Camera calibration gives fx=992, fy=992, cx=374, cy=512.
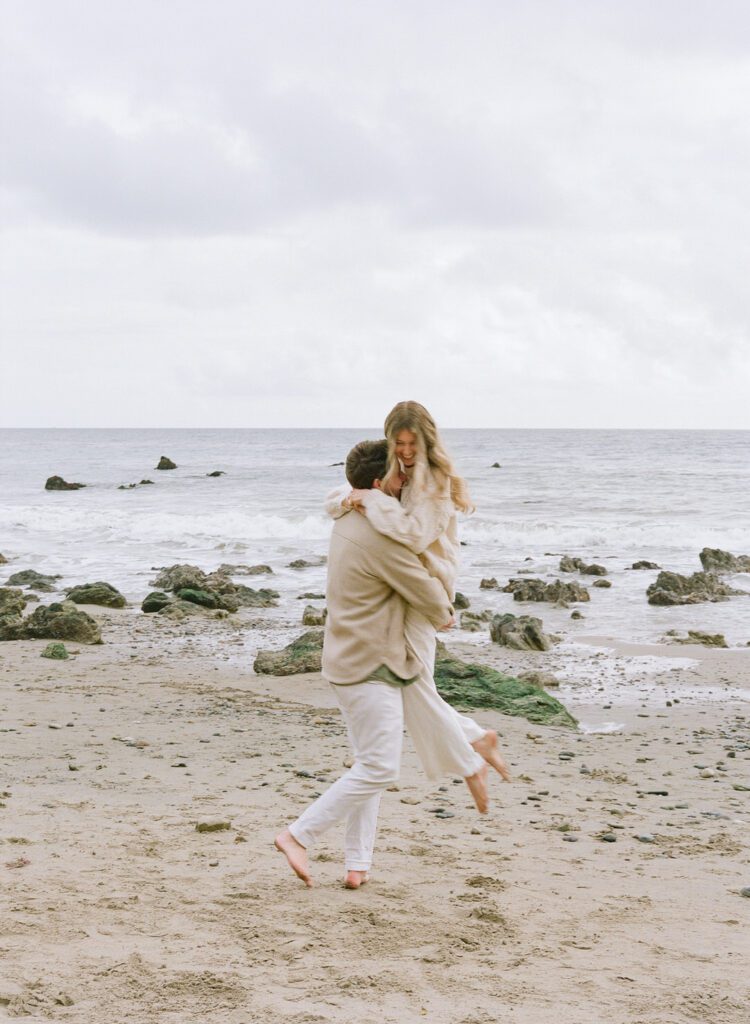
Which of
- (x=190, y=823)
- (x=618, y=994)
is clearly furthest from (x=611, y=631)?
(x=618, y=994)

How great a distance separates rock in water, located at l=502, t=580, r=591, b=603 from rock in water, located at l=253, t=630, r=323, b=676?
584cm

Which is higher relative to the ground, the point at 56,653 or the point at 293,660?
the point at 293,660

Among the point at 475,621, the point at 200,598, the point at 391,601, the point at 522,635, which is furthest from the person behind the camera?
the point at 200,598

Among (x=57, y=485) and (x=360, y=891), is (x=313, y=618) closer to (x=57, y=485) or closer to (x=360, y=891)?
(x=360, y=891)

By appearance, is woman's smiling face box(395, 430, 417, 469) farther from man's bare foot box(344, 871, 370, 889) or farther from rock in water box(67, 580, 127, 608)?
rock in water box(67, 580, 127, 608)

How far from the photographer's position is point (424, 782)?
6082 mm

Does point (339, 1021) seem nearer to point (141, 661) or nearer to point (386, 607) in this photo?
point (386, 607)

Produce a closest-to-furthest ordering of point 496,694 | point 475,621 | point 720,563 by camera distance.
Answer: point 496,694 < point 475,621 < point 720,563

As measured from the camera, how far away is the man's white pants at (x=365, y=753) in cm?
398

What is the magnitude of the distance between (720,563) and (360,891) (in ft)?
52.7

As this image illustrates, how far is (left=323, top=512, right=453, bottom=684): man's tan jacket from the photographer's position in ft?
12.9

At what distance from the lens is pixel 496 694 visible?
841 cm

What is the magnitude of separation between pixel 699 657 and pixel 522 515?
19087mm

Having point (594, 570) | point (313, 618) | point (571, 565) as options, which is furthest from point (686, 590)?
point (313, 618)
